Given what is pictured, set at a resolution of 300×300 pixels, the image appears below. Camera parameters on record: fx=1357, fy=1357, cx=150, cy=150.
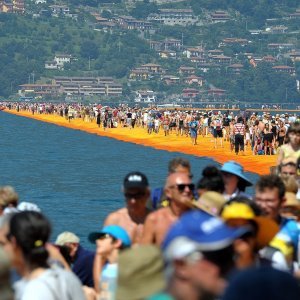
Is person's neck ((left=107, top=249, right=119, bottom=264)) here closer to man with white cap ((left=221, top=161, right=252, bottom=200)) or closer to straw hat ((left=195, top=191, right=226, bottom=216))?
straw hat ((left=195, top=191, right=226, bottom=216))

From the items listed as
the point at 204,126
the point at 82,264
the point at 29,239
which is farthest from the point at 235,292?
the point at 204,126

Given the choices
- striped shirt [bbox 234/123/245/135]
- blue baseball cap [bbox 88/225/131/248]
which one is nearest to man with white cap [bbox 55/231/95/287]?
blue baseball cap [bbox 88/225/131/248]

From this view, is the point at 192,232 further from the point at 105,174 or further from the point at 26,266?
the point at 105,174

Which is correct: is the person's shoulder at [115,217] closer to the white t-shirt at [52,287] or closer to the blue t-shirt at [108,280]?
the blue t-shirt at [108,280]

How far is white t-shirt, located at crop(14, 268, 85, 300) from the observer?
6.10 metres

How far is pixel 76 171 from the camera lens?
5119cm

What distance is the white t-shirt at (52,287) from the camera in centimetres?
610

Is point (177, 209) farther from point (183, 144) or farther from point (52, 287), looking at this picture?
point (183, 144)

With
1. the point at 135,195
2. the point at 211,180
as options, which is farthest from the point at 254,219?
the point at 211,180

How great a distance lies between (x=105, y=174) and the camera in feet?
160

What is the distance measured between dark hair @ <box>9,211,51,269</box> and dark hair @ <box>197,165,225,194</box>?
157 inches

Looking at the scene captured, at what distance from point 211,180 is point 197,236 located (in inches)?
233

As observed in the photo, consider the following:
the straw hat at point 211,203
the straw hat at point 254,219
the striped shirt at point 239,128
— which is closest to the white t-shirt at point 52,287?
the straw hat at point 254,219

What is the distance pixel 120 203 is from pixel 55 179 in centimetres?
1115
